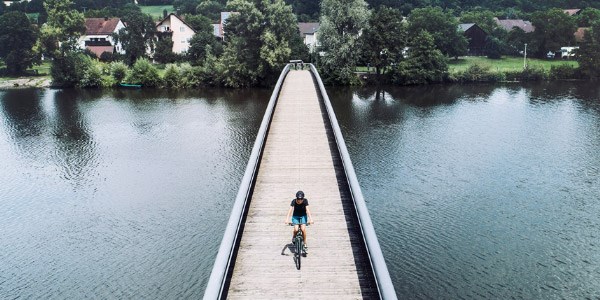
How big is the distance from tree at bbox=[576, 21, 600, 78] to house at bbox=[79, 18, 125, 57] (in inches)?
3264

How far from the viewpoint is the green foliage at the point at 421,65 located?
251 feet

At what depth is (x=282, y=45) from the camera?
243ft

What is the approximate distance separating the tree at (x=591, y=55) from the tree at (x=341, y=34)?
116 ft

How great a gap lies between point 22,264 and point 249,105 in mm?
40607

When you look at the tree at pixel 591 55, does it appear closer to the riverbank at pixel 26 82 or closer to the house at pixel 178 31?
the house at pixel 178 31

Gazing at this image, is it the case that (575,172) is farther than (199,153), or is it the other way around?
(199,153)

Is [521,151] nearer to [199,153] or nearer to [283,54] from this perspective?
[199,153]

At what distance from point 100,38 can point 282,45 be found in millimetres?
51279

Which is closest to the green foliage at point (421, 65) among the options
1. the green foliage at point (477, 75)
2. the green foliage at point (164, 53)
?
the green foliage at point (477, 75)

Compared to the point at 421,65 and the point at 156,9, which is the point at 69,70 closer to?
the point at 421,65

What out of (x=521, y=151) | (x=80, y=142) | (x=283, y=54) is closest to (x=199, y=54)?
(x=283, y=54)

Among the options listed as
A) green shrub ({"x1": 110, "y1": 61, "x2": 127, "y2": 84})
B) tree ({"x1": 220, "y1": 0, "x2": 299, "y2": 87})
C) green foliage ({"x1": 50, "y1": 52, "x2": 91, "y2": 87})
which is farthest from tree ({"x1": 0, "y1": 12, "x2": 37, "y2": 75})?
tree ({"x1": 220, "y1": 0, "x2": 299, "y2": 87})

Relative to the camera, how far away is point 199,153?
42188 millimetres

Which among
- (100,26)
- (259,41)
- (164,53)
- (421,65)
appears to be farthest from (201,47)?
(421,65)
